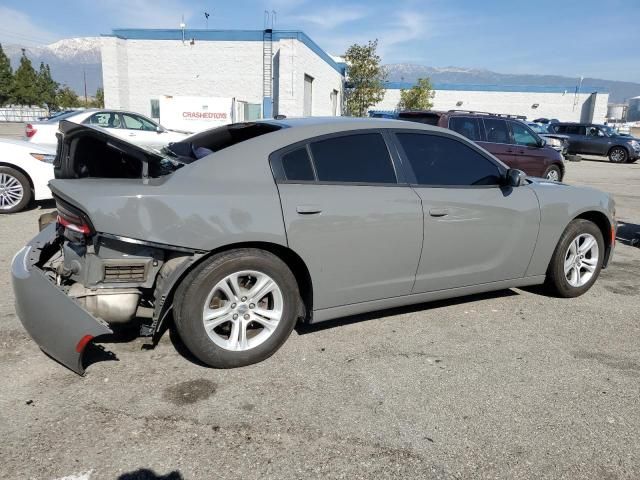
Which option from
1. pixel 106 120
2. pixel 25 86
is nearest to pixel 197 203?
pixel 106 120

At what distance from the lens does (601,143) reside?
2422 centimetres

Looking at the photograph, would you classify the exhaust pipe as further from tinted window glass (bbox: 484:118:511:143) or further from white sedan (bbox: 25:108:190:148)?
tinted window glass (bbox: 484:118:511:143)

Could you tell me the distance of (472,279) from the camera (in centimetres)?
406

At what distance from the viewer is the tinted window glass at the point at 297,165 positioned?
3.34 m

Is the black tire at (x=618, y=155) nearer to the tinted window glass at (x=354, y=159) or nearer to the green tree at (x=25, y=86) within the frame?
the tinted window glass at (x=354, y=159)

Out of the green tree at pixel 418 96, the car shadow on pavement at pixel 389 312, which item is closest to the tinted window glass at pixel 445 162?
the car shadow on pavement at pixel 389 312

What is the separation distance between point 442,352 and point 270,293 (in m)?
1.31

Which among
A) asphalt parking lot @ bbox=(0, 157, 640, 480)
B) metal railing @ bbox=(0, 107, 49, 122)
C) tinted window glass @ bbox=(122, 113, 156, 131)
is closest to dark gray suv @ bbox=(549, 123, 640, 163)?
tinted window glass @ bbox=(122, 113, 156, 131)

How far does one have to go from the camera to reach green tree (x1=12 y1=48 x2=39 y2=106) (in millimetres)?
60875

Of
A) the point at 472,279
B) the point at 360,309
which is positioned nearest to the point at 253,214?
the point at 360,309

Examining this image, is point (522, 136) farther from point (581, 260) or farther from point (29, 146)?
point (29, 146)

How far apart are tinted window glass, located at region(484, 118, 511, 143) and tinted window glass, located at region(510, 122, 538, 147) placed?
20cm

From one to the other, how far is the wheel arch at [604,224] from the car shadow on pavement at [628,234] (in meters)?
2.68

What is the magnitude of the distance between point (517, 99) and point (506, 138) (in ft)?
149
